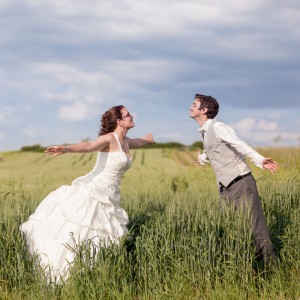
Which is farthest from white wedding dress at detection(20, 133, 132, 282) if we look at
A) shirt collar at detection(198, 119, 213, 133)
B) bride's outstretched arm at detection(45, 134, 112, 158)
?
shirt collar at detection(198, 119, 213, 133)

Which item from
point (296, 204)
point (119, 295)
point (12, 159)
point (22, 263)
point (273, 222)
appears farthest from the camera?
point (12, 159)

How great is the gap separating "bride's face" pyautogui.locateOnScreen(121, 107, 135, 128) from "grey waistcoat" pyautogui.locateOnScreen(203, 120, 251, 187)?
0.91 m

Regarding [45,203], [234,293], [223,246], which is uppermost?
[45,203]

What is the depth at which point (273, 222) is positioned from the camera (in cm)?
781

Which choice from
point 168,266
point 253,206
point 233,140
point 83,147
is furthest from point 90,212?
point 253,206

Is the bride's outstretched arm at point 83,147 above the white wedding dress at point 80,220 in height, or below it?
above

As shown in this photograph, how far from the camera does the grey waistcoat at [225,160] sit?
6.71 m

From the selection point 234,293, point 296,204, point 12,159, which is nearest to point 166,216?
point 234,293

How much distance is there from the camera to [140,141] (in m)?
7.00

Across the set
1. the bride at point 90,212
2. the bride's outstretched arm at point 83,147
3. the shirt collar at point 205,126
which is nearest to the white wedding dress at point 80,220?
the bride at point 90,212

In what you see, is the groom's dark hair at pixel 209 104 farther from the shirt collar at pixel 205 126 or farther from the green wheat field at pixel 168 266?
the green wheat field at pixel 168 266

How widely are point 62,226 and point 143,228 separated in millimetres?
881

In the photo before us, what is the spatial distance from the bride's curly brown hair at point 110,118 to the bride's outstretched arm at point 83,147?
155mm

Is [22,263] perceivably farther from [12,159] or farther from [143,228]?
[12,159]
